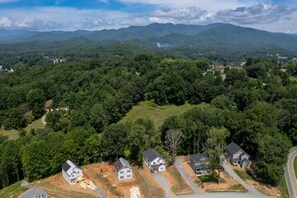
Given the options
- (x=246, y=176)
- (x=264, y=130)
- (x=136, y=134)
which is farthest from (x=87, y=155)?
(x=264, y=130)

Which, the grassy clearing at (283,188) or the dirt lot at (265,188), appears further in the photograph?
the grassy clearing at (283,188)

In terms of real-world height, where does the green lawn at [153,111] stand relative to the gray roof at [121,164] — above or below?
below


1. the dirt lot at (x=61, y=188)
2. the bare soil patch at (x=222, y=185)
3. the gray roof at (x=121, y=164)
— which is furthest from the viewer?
the gray roof at (x=121, y=164)

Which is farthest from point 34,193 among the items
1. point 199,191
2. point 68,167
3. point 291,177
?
point 291,177

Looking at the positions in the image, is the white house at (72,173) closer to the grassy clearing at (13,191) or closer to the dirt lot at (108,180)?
the dirt lot at (108,180)

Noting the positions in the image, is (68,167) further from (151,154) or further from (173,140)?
(173,140)

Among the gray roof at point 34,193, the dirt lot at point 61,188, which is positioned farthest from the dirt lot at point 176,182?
the gray roof at point 34,193

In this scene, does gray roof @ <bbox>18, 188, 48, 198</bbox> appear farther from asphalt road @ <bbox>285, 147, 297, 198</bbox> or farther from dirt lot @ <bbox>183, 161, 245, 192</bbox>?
asphalt road @ <bbox>285, 147, 297, 198</bbox>

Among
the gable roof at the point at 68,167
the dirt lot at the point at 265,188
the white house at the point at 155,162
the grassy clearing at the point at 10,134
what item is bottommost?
the grassy clearing at the point at 10,134
